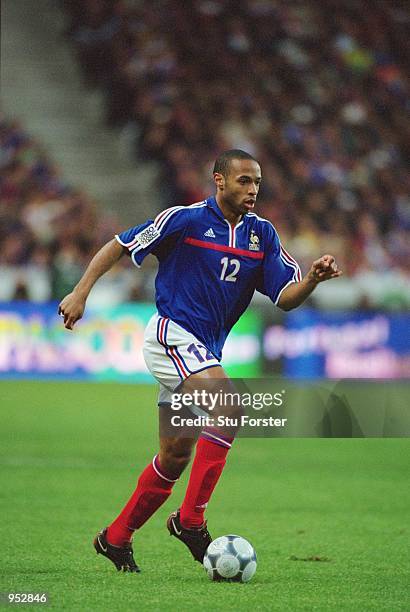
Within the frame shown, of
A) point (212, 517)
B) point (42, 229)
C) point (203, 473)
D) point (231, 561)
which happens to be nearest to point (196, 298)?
point (203, 473)

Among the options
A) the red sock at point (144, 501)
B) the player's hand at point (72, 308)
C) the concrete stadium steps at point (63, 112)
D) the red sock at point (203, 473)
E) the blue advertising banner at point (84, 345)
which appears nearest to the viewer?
the player's hand at point (72, 308)

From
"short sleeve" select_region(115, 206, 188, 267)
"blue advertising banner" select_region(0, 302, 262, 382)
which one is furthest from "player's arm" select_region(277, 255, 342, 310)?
"blue advertising banner" select_region(0, 302, 262, 382)

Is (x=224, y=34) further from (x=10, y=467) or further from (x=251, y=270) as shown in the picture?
(x=251, y=270)

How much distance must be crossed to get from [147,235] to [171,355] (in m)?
0.55

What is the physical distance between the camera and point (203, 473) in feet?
17.8

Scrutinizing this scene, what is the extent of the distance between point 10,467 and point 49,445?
1.43 metres

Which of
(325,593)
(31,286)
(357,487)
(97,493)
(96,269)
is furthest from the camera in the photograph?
(31,286)

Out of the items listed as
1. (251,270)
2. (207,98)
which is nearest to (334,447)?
(251,270)

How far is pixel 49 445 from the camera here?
419 inches

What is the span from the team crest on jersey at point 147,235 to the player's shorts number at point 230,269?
0.33 metres

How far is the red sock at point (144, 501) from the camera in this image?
5.51m

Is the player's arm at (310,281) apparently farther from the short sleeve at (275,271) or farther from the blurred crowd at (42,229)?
the blurred crowd at (42,229)

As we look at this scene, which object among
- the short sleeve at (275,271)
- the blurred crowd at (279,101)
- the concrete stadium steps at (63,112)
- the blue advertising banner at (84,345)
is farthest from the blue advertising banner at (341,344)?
the short sleeve at (275,271)

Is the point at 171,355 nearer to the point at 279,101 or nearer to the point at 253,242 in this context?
the point at 253,242
